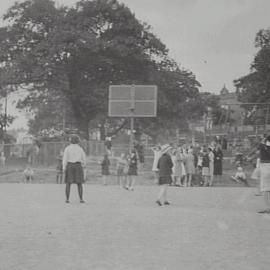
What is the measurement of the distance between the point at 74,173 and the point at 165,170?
216cm

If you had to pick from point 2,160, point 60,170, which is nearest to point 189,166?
point 60,170

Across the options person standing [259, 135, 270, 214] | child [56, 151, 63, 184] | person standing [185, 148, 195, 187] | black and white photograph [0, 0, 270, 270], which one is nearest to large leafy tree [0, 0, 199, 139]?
black and white photograph [0, 0, 270, 270]

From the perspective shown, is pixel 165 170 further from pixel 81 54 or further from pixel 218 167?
pixel 81 54

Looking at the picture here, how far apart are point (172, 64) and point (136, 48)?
6.08 metres

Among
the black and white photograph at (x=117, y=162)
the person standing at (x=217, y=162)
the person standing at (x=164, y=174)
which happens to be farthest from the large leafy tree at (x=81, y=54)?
the person standing at (x=164, y=174)

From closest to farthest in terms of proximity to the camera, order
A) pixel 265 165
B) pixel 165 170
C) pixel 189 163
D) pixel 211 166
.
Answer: pixel 265 165
pixel 165 170
pixel 189 163
pixel 211 166

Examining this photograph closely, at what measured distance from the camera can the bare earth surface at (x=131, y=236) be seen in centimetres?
764

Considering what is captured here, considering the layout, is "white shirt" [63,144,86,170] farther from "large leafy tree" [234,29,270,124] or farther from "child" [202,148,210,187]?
"large leafy tree" [234,29,270,124]

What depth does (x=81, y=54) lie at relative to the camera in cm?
4900

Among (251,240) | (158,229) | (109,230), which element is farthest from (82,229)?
(251,240)

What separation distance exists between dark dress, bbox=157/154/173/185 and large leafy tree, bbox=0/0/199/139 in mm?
32600

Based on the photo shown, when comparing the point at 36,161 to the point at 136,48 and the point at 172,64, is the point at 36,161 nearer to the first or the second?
the point at 136,48

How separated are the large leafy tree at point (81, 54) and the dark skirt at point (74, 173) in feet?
107

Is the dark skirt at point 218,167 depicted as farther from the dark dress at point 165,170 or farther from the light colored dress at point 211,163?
the dark dress at point 165,170
